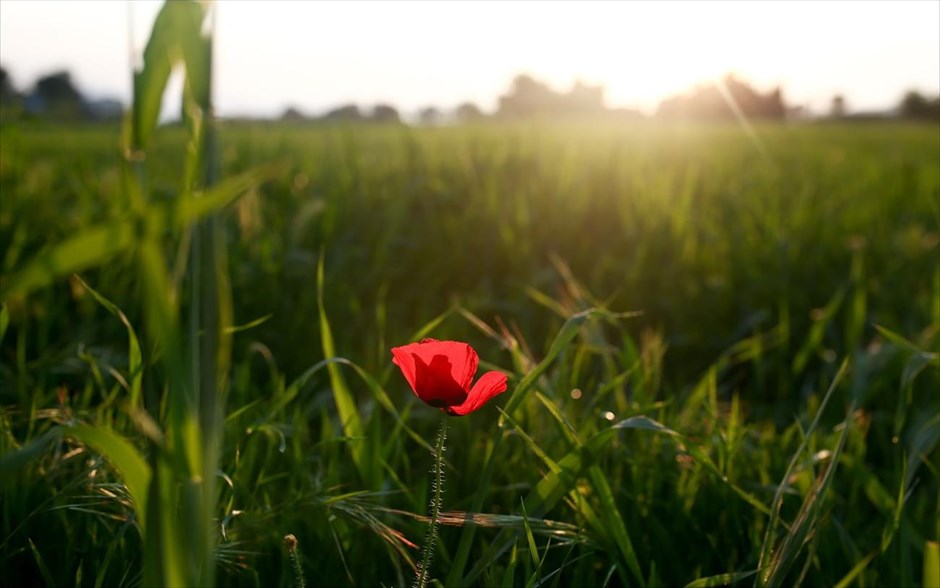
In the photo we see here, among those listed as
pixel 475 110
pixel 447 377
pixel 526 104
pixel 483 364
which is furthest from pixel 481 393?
pixel 526 104

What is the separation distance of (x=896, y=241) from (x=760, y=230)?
1.52ft

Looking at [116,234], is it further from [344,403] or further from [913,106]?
[913,106]

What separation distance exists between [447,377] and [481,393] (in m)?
0.04

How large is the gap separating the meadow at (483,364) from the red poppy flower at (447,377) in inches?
4.3

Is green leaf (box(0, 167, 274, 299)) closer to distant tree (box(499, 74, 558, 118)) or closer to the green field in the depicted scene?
the green field

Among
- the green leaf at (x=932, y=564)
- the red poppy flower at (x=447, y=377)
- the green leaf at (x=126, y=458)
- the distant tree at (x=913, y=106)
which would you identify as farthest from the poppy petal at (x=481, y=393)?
the distant tree at (x=913, y=106)

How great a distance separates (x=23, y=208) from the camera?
2633 mm

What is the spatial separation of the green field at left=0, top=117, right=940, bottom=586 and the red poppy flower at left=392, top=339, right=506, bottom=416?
166mm

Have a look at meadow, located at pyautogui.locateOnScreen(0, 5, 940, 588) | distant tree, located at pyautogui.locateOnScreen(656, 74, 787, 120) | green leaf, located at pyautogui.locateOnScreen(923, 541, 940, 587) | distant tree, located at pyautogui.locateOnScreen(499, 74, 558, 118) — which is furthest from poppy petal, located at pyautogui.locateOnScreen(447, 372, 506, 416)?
distant tree, located at pyautogui.locateOnScreen(499, 74, 558, 118)

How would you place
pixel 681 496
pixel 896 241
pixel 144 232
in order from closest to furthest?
1. pixel 144 232
2. pixel 681 496
3. pixel 896 241

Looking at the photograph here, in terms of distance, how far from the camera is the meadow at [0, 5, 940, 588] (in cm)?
61

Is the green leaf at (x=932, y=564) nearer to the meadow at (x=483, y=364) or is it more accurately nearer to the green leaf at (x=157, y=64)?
the meadow at (x=483, y=364)

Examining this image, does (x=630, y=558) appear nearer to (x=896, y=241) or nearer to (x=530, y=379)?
(x=530, y=379)

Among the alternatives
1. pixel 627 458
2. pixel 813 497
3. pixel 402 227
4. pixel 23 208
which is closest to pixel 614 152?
pixel 402 227
